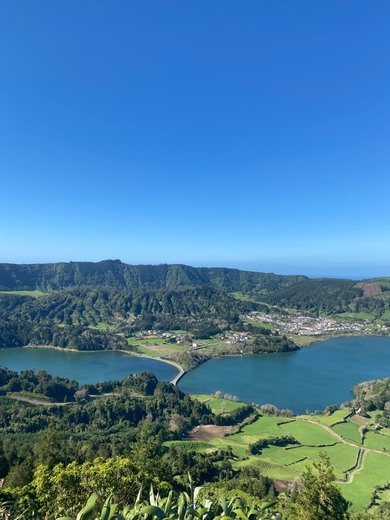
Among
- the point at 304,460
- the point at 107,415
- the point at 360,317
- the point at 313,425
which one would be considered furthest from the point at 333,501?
the point at 360,317

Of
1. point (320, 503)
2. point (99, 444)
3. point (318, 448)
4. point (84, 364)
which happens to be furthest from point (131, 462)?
point (84, 364)

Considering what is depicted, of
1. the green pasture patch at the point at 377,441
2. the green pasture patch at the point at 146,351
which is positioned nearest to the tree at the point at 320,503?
the green pasture patch at the point at 377,441

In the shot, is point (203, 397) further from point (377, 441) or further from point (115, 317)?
point (115, 317)

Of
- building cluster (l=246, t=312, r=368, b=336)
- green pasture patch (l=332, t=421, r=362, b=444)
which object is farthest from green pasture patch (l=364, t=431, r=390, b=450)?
Answer: building cluster (l=246, t=312, r=368, b=336)

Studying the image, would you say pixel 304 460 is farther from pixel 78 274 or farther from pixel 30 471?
pixel 78 274

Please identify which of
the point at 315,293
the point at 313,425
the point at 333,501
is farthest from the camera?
the point at 315,293

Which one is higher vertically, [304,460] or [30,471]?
[30,471]

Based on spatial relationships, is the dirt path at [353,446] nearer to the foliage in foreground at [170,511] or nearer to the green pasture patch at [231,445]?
the green pasture patch at [231,445]
